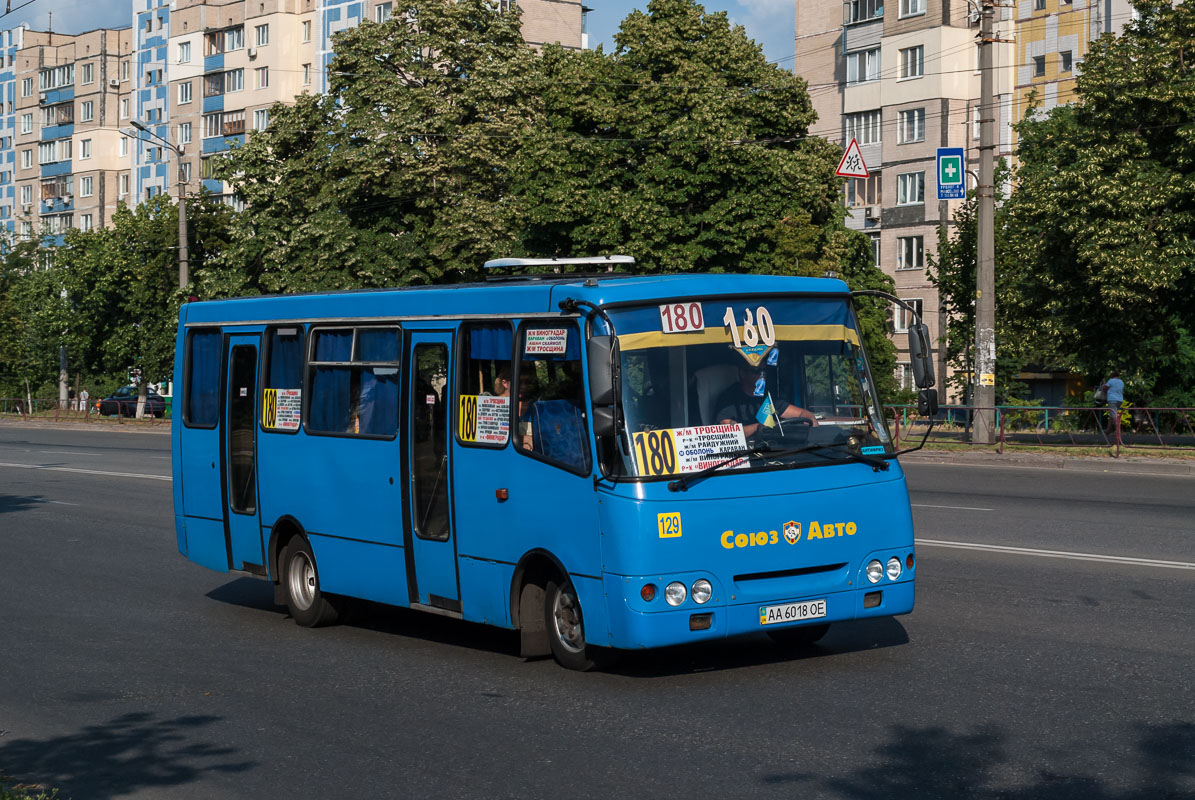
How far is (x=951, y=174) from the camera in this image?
33250mm

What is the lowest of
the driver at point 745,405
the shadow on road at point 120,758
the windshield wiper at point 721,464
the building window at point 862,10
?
the shadow on road at point 120,758

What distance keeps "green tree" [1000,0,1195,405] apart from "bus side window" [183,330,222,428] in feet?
82.3

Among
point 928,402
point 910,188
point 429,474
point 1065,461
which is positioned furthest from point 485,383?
point 910,188

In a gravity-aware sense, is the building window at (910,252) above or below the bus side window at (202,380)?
above

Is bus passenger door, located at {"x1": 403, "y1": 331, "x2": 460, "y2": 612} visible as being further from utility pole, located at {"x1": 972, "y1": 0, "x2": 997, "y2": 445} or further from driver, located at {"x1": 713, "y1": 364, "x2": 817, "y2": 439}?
utility pole, located at {"x1": 972, "y1": 0, "x2": 997, "y2": 445}

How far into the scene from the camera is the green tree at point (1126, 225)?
34406 millimetres

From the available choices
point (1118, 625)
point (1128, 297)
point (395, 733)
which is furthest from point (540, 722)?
point (1128, 297)

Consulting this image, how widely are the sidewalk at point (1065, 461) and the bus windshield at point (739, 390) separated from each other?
19133mm

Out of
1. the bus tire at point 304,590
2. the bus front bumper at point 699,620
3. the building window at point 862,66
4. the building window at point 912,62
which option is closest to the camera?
the bus front bumper at point 699,620

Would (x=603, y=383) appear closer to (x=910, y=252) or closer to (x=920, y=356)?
(x=920, y=356)

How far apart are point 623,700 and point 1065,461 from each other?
72.3 feet

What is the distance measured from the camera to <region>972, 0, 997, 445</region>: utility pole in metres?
32.2

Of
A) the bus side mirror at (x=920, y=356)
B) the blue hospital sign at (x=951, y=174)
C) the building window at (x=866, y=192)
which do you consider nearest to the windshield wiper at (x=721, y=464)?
the bus side mirror at (x=920, y=356)

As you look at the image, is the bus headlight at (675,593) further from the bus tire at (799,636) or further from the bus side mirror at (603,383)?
the bus tire at (799,636)
